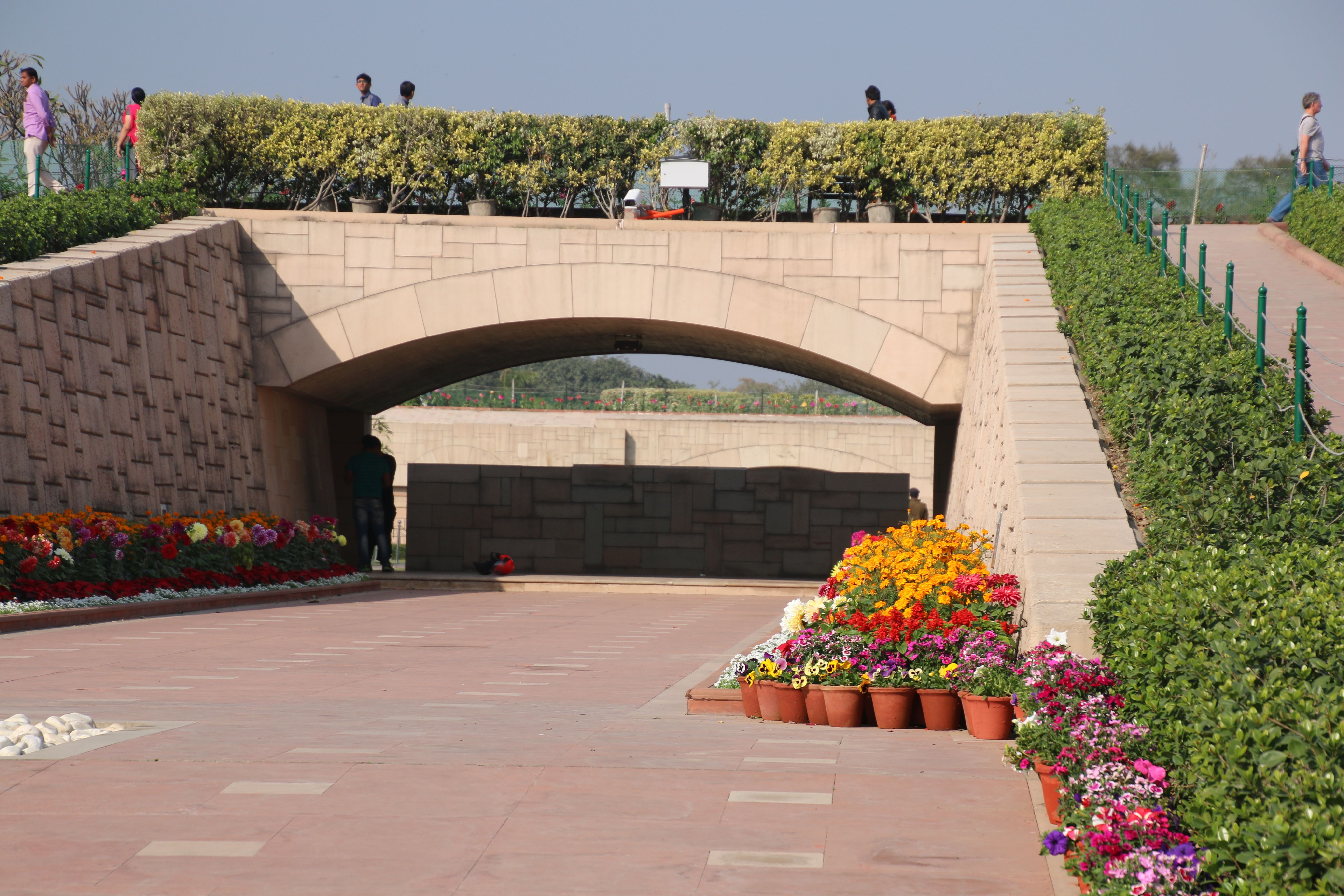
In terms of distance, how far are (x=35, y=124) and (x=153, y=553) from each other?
6601mm

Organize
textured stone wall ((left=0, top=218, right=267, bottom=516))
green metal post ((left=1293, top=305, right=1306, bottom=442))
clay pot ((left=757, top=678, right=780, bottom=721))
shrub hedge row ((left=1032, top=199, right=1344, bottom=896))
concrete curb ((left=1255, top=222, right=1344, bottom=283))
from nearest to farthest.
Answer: shrub hedge row ((left=1032, top=199, right=1344, bottom=896)) → clay pot ((left=757, top=678, right=780, bottom=721)) → green metal post ((left=1293, top=305, right=1306, bottom=442)) → textured stone wall ((left=0, top=218, right=267, bottom=516)) → concrete curb ((left=1255, top=222, right=1344, bottom=283))

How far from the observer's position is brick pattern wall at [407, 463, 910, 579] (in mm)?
19656

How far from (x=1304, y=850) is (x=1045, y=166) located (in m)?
15.1

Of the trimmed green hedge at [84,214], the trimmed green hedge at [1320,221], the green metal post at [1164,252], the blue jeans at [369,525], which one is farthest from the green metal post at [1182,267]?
the trimmed green hedge at [84,214]

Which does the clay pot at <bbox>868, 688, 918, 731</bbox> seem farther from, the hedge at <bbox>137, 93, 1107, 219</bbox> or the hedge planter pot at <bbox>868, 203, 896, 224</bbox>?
the hedge at <bbox>137, 93, 1107, 219</bbox>

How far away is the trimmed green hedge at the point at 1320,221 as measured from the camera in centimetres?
1502

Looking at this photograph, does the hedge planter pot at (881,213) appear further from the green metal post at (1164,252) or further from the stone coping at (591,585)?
the stone coping at (591,585)

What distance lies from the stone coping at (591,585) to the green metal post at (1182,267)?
20.9ft

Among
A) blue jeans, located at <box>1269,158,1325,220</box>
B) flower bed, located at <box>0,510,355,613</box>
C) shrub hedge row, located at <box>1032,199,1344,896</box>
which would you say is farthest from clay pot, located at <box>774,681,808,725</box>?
blue jeans, located at <box>1269,158,1325,220</box>

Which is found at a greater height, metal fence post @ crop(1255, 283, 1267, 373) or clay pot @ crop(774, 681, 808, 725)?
metal fence post @ crop(1255, 283, 1267, 373)

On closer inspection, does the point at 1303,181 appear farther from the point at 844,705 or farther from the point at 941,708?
the point at 844,705

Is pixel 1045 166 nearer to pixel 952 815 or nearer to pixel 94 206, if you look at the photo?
pixel 94 206

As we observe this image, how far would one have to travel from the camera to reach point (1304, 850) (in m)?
2.65

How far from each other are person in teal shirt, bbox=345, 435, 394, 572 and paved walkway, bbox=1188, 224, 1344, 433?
10.8m
